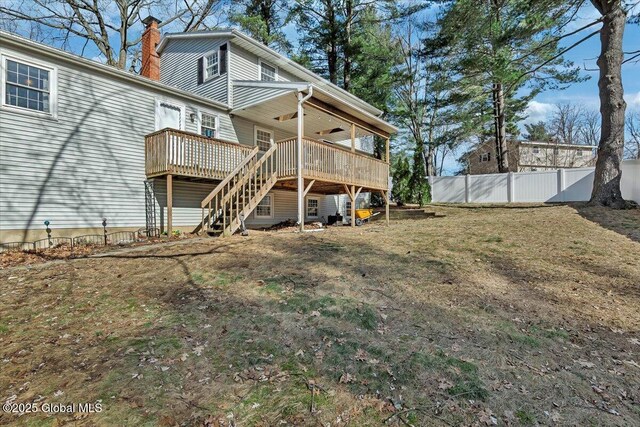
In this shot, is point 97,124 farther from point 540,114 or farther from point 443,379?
point 540,114

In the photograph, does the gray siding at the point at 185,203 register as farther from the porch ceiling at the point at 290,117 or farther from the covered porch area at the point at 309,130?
the porch ceiling at the point at 290,117

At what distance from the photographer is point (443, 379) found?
319 centimetres

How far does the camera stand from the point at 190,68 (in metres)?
15.2

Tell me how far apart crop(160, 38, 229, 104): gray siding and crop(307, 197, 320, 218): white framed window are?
6.84 metres

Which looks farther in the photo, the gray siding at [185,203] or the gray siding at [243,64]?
the gray siding at [243,64]

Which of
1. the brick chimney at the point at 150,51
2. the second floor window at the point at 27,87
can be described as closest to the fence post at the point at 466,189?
the brick chimney at the point at 150,51

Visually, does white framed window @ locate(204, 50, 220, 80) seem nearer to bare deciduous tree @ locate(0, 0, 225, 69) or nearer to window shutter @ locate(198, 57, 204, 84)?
window shutter @ locate(198, 57, 204, 84)

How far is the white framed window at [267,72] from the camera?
1523 cm

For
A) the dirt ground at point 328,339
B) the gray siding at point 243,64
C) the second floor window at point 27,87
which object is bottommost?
the dirt ground at point 328,339

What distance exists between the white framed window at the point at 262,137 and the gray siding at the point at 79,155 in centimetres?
418

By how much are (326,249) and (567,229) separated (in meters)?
6.37

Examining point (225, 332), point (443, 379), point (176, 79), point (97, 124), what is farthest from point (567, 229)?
point (176, 79)

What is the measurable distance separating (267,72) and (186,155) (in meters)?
7.23

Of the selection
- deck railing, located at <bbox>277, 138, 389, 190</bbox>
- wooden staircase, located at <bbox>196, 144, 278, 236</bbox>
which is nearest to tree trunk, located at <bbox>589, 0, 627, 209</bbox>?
deck railing, located at <bbox>277, 138, 389, 190</bbox>
